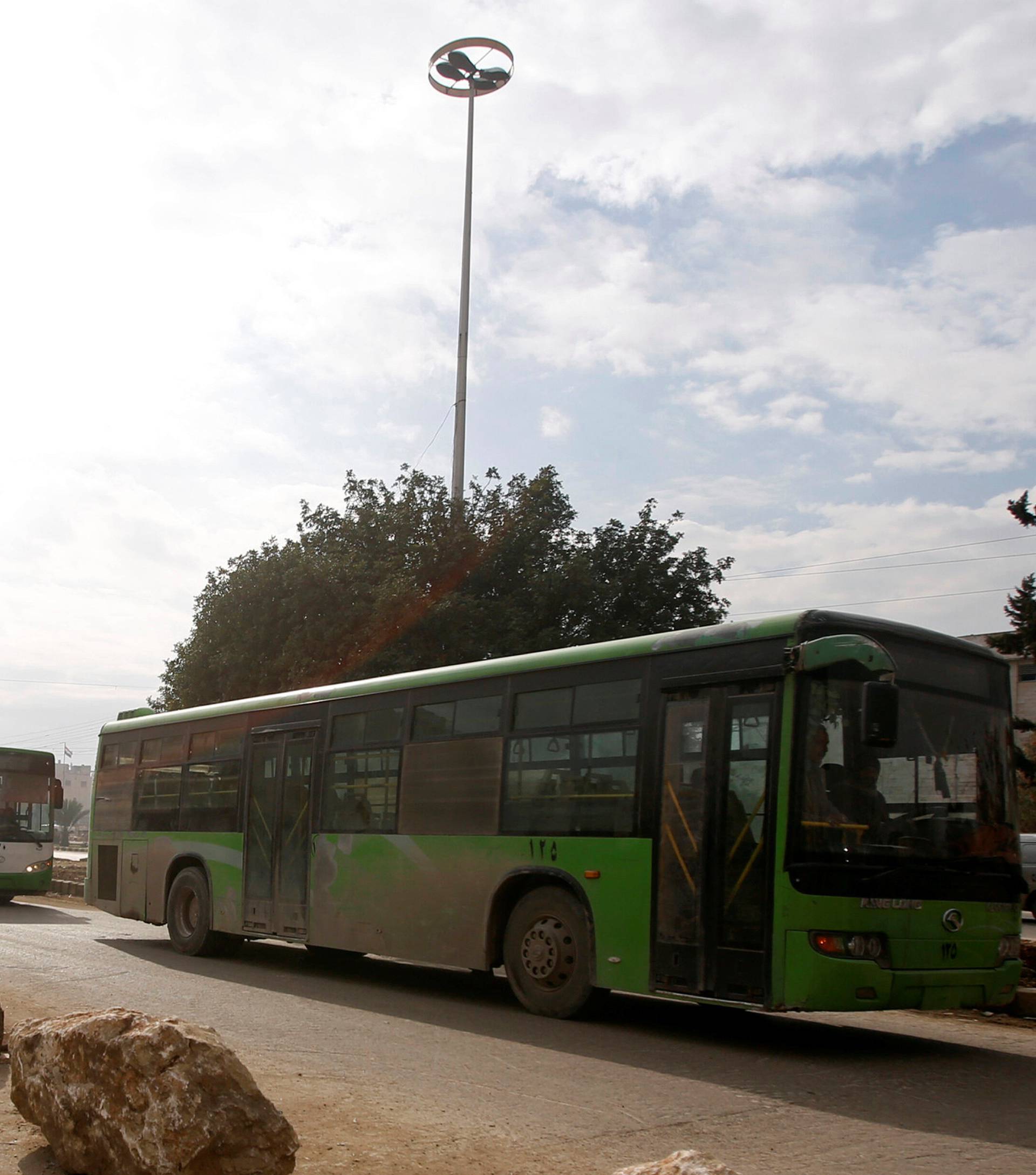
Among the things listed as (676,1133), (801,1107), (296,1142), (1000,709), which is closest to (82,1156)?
(296,1142)

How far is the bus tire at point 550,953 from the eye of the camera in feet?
31.8

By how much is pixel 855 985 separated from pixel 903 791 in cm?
126

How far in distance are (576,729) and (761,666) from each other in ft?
6.09

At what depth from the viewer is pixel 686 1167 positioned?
4.06 m

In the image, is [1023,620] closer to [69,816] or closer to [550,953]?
[550,953]

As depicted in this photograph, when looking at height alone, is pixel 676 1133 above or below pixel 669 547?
below

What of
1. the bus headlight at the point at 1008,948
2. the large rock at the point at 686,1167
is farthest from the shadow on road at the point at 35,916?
the large rock at the point at 686,1167

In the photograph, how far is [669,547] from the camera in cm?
2825

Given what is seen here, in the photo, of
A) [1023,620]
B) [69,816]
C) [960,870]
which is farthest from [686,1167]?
[69,816]

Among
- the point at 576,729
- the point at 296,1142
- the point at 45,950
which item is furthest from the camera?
the point at 45,950

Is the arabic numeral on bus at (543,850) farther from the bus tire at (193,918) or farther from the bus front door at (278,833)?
the bus tire at (193,918)

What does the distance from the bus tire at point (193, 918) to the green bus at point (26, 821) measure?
8.03m

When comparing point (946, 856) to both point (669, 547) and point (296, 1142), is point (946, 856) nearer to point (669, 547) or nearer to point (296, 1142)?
point (296, 1142)

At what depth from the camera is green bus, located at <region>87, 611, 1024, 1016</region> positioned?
Answer: 833 cm
